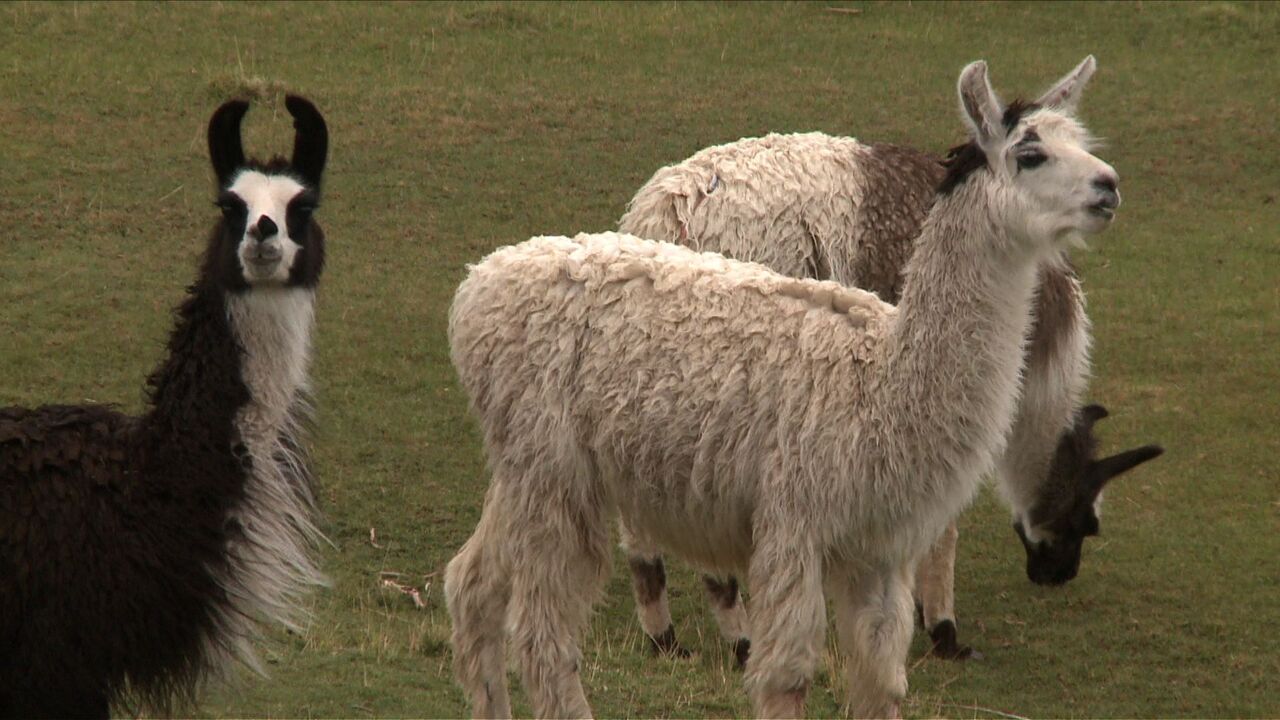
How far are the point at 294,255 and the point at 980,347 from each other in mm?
1989

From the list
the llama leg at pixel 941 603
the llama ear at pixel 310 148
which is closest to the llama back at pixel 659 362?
the llama ear at pixel 310 148

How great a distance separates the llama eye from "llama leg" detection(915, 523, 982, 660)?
3.08 m

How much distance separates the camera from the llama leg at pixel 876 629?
17.7 ft

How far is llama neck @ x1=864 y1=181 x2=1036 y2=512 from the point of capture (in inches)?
205

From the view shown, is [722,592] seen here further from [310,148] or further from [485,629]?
[310,148]

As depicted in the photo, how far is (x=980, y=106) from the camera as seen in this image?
5.16 m

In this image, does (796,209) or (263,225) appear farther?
(796,209)

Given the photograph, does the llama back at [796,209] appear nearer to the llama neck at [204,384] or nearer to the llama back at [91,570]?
the llama neck at [204,384]

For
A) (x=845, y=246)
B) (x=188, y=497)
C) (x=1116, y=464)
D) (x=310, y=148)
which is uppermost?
(x=310, y=148)

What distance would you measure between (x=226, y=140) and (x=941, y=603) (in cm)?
406

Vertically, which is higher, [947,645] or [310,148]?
[310,148]

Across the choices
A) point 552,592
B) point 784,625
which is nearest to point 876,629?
point 784,625

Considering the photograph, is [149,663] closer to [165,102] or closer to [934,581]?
[934,581]

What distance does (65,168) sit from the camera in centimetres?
1291
